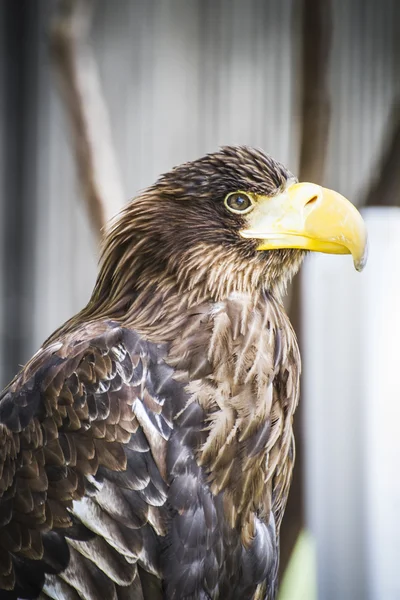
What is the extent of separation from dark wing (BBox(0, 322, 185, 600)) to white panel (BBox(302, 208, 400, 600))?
0.64 meters

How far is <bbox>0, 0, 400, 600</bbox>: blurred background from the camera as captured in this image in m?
1.76

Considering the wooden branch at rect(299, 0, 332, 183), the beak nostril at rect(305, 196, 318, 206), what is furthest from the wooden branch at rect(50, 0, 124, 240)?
the beak nostril at rect(305, 196, 318, 206)

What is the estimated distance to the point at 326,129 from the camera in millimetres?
1709

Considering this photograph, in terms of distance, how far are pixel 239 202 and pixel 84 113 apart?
0.89 m

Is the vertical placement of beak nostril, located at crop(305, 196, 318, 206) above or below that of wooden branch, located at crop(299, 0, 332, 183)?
below

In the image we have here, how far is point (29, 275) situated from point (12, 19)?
1.02m

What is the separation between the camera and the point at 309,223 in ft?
4.14

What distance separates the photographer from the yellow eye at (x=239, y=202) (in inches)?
51.3

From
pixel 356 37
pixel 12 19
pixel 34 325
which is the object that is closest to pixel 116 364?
pixel 356 37

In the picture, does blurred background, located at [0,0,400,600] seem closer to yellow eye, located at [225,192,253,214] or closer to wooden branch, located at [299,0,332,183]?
wooden branch, located at [299,0,332,183]

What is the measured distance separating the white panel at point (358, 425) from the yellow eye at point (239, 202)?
494mm

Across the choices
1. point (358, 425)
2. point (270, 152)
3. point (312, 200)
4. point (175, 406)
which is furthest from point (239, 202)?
point (270, 152)

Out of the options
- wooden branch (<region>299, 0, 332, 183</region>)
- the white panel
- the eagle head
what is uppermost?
wooden branch (<region>299, 0, 332, 183</region>)

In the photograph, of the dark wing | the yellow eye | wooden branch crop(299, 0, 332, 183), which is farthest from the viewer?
wooden branch crop(299, 0, 332, 183)
